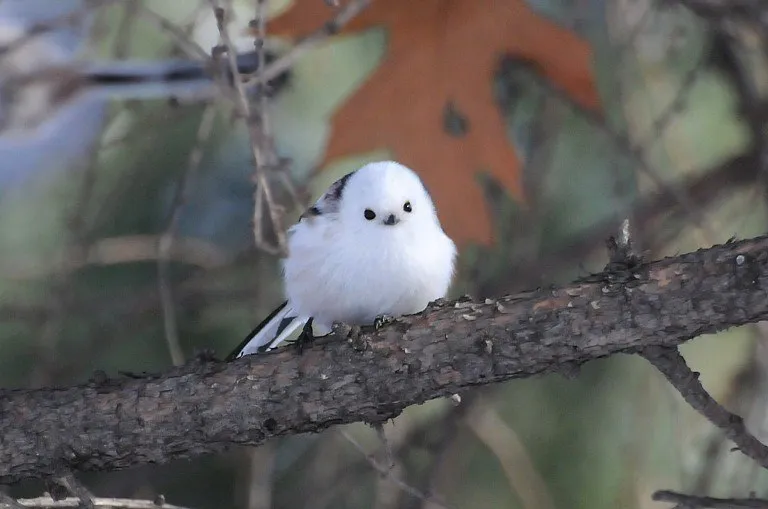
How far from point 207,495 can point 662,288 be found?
1.03 m

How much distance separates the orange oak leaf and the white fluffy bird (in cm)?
4

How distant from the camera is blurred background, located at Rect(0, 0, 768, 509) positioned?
1403 millimetres

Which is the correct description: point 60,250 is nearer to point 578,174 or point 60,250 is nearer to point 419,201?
point 419,201

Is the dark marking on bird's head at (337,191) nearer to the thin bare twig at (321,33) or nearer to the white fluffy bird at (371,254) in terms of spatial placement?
the white fluffy bird at (371,254)

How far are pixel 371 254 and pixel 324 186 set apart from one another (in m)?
0.65

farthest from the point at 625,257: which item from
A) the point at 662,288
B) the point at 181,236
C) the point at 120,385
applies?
the point at 181,236

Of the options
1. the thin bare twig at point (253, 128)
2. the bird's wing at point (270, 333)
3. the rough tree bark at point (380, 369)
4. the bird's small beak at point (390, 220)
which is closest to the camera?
the rough tree bark at point (380, 369)

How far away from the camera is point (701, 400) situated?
912mm

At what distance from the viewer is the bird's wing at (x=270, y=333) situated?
1.23 metres

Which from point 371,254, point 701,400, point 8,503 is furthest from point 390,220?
point 8,503

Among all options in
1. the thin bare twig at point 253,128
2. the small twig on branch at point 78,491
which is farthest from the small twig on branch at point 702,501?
the small twig on branch at point 78,491

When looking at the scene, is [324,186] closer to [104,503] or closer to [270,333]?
[270,333]

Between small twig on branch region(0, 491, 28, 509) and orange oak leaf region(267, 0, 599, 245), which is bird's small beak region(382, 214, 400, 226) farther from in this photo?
small twig on branch region(0, 491, 28, 509)

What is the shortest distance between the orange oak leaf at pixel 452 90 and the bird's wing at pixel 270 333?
274mm
